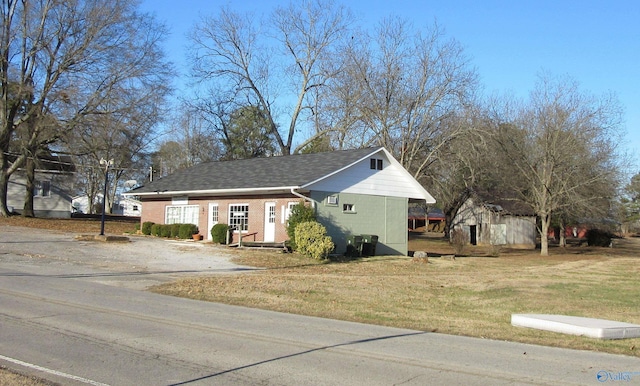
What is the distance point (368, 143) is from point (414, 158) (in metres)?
3.45

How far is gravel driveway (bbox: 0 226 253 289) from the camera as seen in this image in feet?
61.4

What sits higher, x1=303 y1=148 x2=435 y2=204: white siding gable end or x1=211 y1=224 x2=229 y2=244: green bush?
x1=303 y1=148 x2=435 y2=204: white siding gable end

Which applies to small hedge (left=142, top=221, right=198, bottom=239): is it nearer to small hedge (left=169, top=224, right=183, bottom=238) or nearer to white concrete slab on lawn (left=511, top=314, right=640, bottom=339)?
small hedge (left=169, top=224, right=183, bottom=238)

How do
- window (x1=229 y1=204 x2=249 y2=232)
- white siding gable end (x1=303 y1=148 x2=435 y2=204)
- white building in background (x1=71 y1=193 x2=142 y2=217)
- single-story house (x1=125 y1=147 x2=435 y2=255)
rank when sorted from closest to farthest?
single-story house (x1=125 y1=147 x2=435 y2=255), white siding gable end (x1=303 y1=148 x2=435 y2=204), window (x1=229 y1=204 x2=249 y2=232), white building in background (x1=71 y1=193 x2=142 y2=217)

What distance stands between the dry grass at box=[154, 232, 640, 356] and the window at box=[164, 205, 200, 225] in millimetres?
8613

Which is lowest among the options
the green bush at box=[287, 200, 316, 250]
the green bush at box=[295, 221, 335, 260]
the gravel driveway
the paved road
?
the paved road

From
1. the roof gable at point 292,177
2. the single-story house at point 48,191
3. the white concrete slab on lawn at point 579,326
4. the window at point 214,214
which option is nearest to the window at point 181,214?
the roof gable at point 292,177

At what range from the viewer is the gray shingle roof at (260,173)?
29.9m

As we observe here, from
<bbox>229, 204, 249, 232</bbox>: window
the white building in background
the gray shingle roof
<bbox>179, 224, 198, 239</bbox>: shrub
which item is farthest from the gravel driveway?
the white building in background

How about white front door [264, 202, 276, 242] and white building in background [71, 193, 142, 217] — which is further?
white building in background [71, 193, 142, 217]

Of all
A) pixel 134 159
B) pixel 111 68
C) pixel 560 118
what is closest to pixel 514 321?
pixel 560 118

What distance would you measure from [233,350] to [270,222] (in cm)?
2135

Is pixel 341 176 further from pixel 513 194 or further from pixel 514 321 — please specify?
pixel 513 194

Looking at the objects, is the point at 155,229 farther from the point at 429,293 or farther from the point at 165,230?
the point at 429,293
